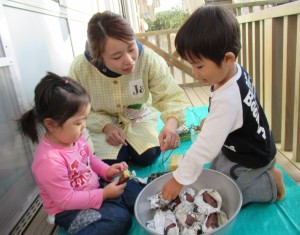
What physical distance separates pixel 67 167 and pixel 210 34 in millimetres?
597

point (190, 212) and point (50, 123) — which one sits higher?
point (50, 123)

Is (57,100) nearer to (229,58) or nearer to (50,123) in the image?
(50,123)

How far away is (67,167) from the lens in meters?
0.87

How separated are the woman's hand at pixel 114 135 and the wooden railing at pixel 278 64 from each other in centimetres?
81

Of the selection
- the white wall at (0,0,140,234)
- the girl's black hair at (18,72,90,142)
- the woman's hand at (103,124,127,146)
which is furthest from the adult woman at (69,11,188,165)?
the girl's black hair at (18,72,90,142)

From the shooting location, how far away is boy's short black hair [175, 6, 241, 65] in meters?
0.73

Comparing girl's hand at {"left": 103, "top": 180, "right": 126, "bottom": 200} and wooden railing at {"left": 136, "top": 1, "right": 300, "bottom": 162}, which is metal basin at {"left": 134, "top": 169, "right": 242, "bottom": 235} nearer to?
girl's hand at {"left": 103, "top": 180, "right": 126, "bottom": 200}

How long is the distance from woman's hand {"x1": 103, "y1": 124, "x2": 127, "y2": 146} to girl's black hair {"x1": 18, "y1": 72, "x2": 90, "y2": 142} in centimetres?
46

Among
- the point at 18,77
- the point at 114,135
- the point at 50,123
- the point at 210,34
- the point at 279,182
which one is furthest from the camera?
the point at 114,135

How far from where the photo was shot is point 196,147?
753 mm

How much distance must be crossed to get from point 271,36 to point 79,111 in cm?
105

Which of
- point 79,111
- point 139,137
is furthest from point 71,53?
point 79,111

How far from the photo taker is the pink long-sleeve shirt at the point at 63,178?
81 centimetres

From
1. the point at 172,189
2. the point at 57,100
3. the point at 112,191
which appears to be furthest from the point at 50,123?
the point at 172,189
